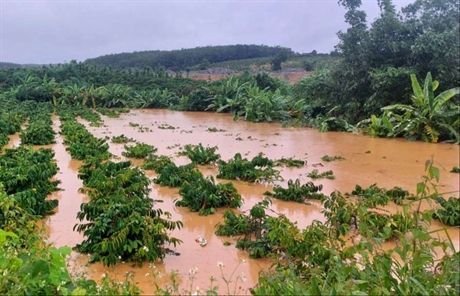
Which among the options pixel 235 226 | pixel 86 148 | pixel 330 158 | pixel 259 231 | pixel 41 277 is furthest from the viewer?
pixel 86 148

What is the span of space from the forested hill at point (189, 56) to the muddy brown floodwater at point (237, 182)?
43.1 meters

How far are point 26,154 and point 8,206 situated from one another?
388 cm

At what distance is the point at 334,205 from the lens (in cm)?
543

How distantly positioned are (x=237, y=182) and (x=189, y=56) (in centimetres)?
5751

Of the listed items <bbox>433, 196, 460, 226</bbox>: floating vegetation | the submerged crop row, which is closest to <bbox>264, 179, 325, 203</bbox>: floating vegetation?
<bbox>433, 196, 460, 226</bbox>: floating vegetation

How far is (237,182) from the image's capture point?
8359mm

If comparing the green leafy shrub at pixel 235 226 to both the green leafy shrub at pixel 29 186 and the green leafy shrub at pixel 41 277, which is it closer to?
the green leafy shrub at pixel 29 186

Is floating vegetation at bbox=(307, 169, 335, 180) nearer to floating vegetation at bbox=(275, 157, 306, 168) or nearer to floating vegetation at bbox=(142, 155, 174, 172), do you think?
floating vegetation at bbox=(275, 157, 306, 168)

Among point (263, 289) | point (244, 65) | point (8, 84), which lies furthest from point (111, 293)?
point (244, 65)

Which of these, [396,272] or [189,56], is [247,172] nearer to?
[396,272]

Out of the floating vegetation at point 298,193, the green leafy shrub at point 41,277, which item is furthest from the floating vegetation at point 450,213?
the green leafy shrub at point 41,277

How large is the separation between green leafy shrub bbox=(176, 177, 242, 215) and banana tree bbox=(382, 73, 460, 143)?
8.30 metres

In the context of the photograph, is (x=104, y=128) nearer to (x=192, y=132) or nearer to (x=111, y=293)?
(x=192, y=132)

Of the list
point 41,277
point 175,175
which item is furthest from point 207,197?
point 41,277
